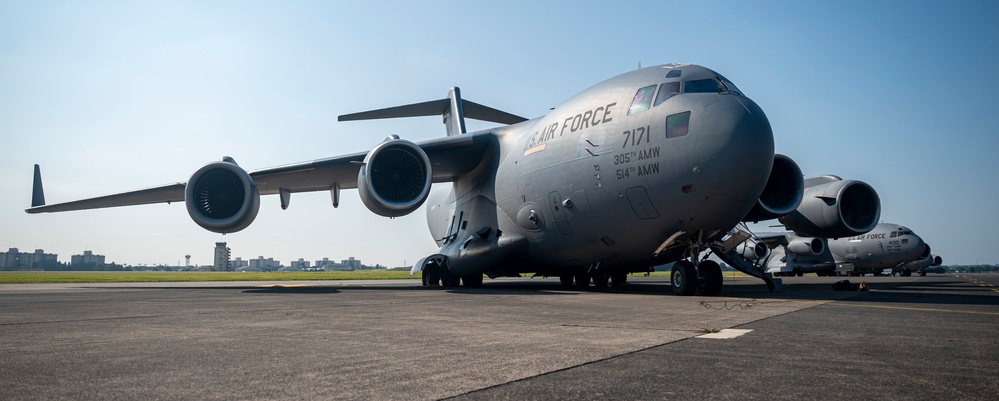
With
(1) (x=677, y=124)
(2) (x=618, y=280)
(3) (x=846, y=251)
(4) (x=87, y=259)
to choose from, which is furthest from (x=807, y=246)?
(4) (x=87, y=259)

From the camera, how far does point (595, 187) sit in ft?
42.3

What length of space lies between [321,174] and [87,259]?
178 metres

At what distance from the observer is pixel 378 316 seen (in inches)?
288

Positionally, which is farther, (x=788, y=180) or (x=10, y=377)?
(x=788, y=180)

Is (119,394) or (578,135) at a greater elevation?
(578,135)

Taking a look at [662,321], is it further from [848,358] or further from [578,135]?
[578,135]

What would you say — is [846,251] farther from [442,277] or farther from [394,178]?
[394,178]

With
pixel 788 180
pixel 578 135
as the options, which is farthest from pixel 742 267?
pixel 578 135

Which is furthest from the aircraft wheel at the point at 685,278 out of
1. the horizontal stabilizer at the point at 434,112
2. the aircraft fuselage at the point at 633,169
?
the horizontal stabilizer at the point at 434,112

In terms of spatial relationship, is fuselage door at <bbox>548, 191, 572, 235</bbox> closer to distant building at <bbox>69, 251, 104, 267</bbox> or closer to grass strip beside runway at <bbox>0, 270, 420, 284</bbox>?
grass strip beside runway at <bbox>0, 270, 420, 284</bbox>

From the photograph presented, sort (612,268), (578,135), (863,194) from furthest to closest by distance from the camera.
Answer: (863,194) → (612,268) → (578,135)

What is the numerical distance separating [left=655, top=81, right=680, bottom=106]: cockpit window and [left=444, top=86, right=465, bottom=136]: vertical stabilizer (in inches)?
408

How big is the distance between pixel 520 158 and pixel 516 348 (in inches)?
438

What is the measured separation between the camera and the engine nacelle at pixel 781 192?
1500cm
